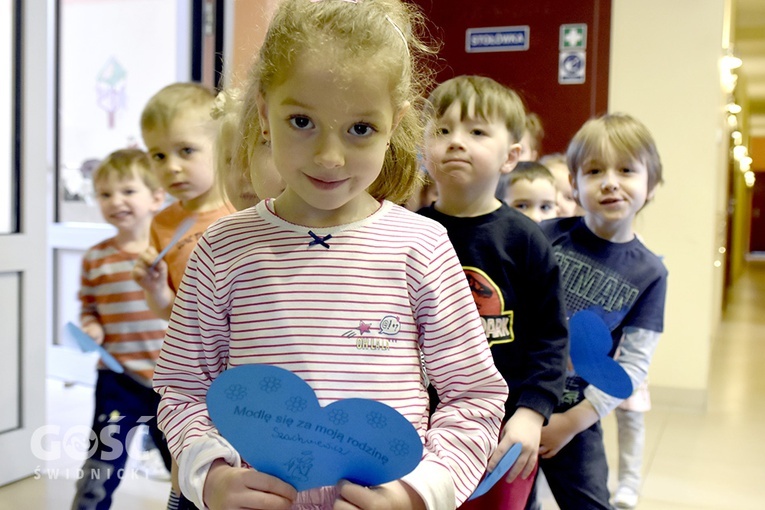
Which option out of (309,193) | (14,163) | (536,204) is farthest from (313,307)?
(14,163)

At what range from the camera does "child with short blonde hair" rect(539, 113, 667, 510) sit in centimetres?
155

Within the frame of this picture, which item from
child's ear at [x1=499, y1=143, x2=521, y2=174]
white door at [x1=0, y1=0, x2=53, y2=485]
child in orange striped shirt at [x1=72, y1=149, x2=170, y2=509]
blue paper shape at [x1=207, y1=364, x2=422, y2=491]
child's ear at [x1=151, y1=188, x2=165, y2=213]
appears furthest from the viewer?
white door at [x1=0, y1=0, x2=53, y2=485]

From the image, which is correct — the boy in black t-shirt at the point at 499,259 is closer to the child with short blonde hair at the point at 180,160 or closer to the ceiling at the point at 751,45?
the child with short blonde hair at the point at 180,160

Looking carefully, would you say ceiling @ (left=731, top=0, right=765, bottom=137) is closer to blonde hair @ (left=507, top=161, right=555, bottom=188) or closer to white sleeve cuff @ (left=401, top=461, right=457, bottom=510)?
blonde hair @ (left=507, top=161, right=555, bottom=188)

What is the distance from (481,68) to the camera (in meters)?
4.56

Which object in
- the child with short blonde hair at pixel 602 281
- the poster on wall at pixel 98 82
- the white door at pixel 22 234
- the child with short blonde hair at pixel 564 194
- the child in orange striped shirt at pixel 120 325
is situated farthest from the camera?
the poster on wall at pixel 98 82

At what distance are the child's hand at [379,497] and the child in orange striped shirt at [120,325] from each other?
1.08m

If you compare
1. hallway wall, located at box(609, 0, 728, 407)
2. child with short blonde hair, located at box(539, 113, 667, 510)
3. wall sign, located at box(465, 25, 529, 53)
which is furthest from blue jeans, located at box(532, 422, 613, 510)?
wall sign, located at box(465, 25, 529, 53)

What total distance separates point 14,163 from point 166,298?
1.52 metres

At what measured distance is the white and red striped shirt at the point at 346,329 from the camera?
0.82 m

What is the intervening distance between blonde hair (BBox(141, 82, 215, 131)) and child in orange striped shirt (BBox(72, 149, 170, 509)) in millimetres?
569

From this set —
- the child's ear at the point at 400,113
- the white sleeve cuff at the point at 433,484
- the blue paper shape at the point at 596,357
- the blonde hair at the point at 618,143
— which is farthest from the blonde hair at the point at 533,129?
the white sleeve cuff at the point at 433,484

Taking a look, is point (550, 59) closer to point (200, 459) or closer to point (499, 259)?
point (499, 259)

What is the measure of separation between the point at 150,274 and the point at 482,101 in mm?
774
